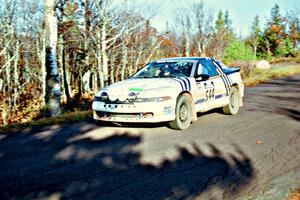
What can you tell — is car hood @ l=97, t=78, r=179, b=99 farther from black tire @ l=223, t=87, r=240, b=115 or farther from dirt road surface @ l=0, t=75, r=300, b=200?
black tire @ l=223, t=87, r=240, b=115

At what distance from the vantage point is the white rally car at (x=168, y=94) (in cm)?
640

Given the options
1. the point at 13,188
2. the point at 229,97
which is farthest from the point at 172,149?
the point at 229,97

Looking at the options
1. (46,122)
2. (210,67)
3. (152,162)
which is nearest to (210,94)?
(210,67)

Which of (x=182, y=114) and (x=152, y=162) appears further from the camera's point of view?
(x=182, y=114)

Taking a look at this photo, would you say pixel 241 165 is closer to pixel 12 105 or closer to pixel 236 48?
pixel 12 105

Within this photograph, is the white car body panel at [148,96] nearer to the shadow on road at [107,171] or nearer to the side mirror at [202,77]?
the side mirror at [202,77]

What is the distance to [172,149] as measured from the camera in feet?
17.5

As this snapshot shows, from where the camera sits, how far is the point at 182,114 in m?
6.86

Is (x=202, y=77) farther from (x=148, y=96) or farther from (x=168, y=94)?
(x=148, y=96)

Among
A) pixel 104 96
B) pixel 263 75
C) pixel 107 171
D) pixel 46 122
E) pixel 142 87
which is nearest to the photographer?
pixel 107 171

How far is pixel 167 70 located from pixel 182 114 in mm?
1288

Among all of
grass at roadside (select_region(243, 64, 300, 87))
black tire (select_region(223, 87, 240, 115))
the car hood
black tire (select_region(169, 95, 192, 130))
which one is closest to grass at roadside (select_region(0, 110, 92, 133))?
the car hood

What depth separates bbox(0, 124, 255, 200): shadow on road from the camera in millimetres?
3604

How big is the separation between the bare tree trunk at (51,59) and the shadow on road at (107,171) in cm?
447
